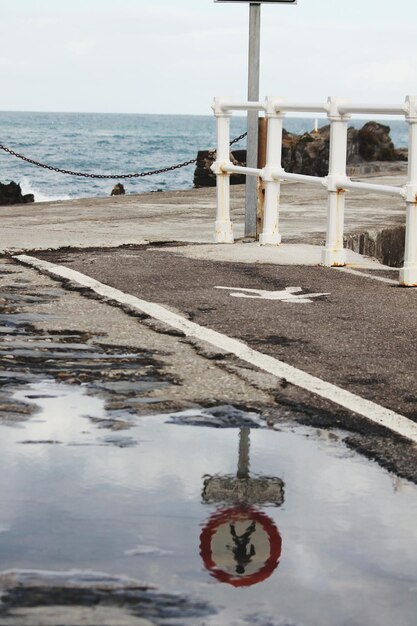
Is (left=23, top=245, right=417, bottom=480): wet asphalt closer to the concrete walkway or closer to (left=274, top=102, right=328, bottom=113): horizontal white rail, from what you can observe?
the concrete walkway

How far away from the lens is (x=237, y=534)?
148 inches

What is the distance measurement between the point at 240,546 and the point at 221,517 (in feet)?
0.77

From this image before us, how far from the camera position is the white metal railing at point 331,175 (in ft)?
29.7

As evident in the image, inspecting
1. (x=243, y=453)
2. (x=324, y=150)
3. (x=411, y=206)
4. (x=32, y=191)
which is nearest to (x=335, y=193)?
(x=411, y=206)

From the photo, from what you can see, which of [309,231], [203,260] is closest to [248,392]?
[203,260]

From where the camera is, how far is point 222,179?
40.4 ft

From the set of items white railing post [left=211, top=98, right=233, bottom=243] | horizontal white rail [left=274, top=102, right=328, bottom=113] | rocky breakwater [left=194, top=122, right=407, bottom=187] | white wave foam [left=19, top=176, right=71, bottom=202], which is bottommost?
white wave foam [left=19, top=176, right=71, bottom=202]

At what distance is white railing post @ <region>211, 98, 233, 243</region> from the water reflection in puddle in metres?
7.17

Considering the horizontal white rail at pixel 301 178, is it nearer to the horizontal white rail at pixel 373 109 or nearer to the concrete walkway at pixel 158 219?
the horizontal white rail at pixel 373 109

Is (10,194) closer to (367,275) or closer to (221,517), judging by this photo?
(367,275)

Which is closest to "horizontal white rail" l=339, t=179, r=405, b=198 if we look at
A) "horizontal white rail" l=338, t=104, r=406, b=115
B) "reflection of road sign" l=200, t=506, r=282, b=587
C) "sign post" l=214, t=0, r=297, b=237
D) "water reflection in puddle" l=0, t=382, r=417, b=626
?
"horizontal white rail" l=338, t=104, r=406, b=115

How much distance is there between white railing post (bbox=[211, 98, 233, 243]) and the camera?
12.1 meters

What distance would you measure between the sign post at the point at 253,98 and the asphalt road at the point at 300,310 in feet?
5.90

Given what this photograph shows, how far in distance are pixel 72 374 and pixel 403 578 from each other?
2736 millimetres
